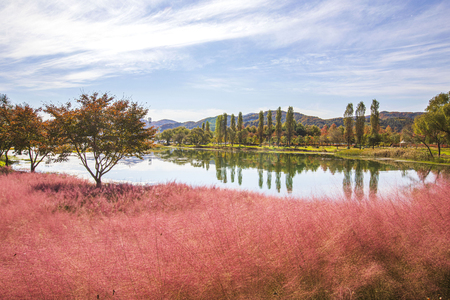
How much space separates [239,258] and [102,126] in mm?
10761

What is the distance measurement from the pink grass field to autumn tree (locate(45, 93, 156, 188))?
682 centimetres

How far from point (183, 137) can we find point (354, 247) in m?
107

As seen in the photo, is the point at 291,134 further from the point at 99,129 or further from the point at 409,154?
the point at 99,129

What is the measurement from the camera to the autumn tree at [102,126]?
449 inches

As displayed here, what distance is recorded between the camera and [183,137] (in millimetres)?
108438

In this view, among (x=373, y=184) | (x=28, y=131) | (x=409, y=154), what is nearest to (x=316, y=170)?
(x=373, y=184)

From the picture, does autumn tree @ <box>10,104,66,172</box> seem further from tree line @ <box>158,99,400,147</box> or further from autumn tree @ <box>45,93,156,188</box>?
tree line @ <box>158,99,400,147</box>

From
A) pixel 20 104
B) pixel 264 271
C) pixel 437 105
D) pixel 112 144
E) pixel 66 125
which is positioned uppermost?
pixel 437 105

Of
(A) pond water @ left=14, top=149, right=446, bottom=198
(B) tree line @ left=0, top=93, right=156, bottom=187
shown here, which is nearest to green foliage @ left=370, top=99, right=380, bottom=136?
(A) pond water @ left=14, top=149, right=446, bottom=198

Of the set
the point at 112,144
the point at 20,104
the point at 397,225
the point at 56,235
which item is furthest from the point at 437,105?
the point at 20,104

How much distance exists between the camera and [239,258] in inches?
140

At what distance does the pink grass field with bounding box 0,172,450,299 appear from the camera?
3.21 m

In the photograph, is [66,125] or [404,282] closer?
[404,282]

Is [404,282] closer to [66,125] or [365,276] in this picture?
[365,276]
